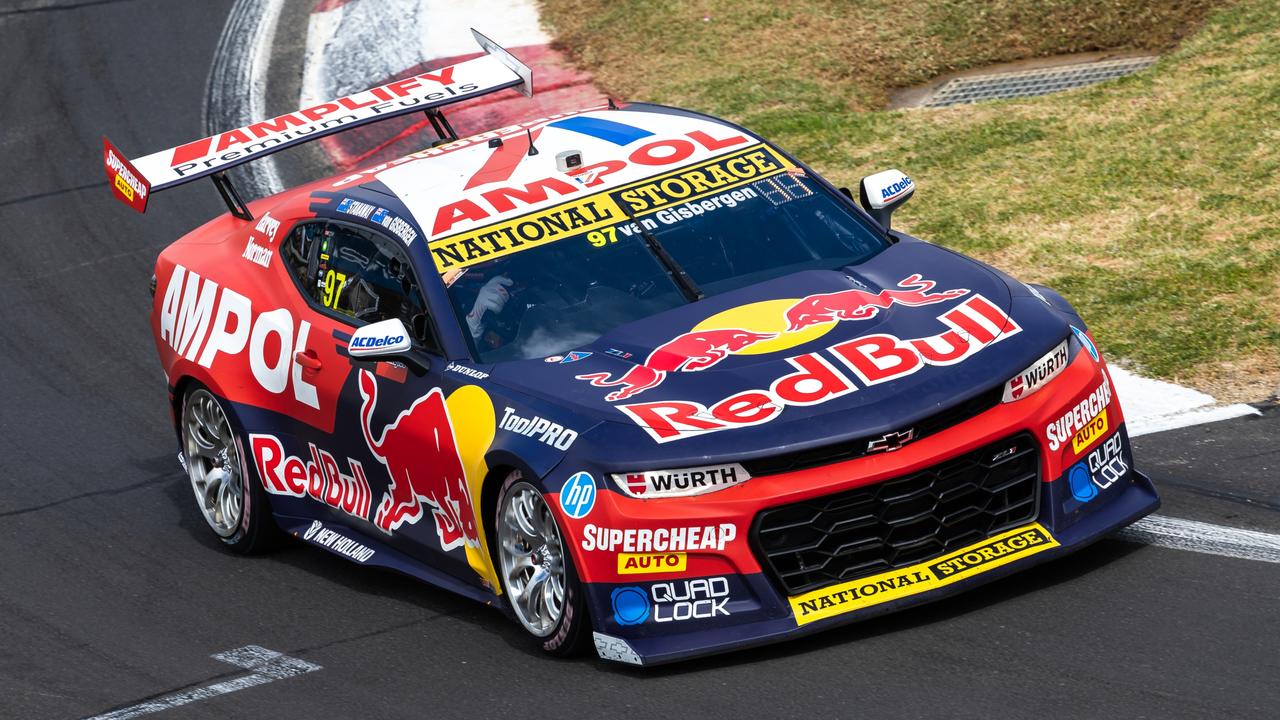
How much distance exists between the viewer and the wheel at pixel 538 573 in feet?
19.2

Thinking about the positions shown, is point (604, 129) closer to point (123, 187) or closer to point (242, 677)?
point (123, 187)

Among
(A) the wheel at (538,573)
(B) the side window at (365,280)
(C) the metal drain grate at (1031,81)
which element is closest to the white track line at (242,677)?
(A) the wheel at (538,573)

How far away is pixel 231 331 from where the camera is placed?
8.03 m

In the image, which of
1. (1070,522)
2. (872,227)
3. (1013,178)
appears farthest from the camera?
(1013,178)

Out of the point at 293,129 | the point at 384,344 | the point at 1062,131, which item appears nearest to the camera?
the point at 384,344

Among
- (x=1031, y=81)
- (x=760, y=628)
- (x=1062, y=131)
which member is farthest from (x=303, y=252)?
(x=1031, y=81)

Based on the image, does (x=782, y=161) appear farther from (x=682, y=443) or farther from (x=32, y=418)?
(x=32, y=418)

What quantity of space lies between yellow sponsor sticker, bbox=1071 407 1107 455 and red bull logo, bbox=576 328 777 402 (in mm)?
1093

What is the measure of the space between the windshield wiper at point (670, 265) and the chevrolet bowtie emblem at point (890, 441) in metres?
1.31

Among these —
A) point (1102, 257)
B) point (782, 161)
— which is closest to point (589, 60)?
point (1102, 257)

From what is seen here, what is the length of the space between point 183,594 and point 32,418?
3038mm

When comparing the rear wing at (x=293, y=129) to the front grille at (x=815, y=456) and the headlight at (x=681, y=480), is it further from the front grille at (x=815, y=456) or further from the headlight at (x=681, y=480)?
the front grille at (x=815, y=456)

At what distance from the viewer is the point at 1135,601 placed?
5.82m

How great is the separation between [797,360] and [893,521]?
646 mm
